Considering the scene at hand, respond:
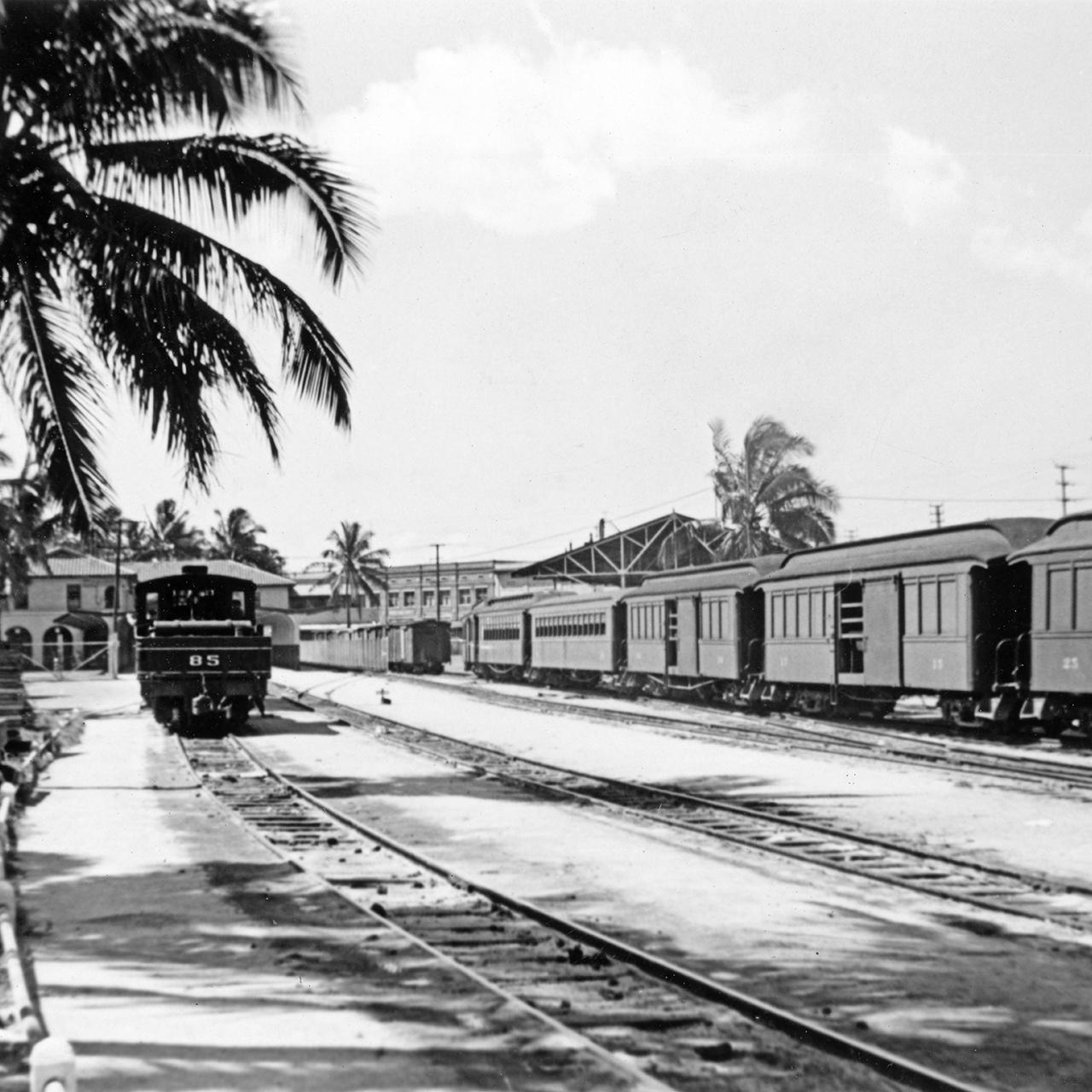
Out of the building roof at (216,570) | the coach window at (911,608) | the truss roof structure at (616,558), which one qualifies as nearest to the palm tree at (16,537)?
the building roof at (216,570)

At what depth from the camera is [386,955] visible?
25.9 feet

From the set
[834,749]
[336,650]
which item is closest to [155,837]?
[834,749]

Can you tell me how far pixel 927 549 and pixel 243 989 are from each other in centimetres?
1748

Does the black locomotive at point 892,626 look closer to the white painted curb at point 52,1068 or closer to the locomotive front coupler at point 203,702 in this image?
the locomotive front coupler at point 203,702

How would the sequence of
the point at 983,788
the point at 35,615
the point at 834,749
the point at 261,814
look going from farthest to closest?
the point at 35,615 < the point at 834,749 < the point at 983,788 < the point at 261,814

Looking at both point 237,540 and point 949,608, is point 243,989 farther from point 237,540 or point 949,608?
point 237,540

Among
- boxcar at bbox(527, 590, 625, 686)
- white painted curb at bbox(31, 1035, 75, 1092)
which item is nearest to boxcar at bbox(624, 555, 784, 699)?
boxcar at bbox(527, 590, 625, 686)

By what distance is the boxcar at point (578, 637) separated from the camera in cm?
3691

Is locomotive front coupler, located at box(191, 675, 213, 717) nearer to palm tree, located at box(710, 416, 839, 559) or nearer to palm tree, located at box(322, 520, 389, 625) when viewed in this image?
palm tree, located at box(710, 416, 839, 559)

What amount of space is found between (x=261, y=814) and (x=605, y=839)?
387cm

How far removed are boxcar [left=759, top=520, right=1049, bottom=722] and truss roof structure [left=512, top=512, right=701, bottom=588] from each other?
37.4 m

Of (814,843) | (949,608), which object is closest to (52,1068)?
(814,843)

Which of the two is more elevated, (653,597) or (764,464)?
(764,464)

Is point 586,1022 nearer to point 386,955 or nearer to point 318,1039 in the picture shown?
point 318,1039
